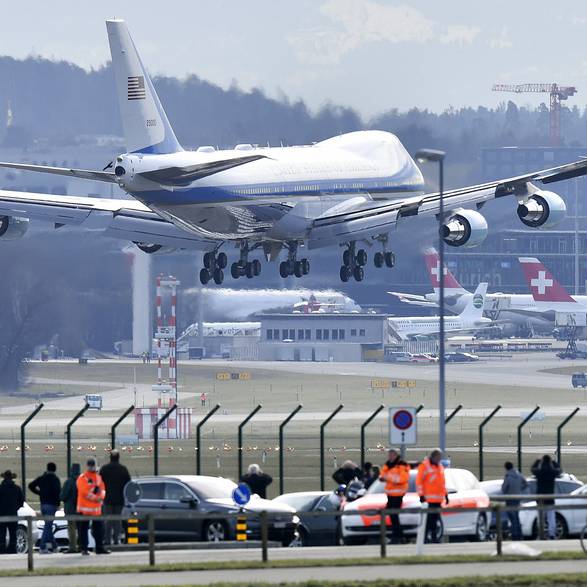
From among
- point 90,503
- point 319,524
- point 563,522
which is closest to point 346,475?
point 319,524

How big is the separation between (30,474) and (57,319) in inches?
2708

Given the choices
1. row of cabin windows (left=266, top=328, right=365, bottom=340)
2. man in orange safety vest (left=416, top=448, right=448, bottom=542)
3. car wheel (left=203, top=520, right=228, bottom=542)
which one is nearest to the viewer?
man in orange safety vest (left=416, top=448, right=448, bottom=542)

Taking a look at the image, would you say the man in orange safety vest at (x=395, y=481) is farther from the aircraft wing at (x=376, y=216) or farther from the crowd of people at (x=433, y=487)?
the aircraft wing at (x=376, y=216)

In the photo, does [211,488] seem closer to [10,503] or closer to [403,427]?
[403,427]

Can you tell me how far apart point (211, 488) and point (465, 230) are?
1549 inches

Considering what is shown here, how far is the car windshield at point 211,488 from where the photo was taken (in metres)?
45.1

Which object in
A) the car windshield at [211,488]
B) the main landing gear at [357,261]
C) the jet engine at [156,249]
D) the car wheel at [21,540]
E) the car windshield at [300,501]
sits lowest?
the car wheel at [21,540]

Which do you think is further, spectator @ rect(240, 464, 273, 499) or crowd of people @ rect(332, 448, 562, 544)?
spectator @ rect(240, 464, 273, 499)

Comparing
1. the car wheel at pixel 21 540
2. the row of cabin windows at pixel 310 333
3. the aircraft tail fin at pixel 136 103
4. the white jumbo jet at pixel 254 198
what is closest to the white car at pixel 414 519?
the car wheel at pixel 21 540

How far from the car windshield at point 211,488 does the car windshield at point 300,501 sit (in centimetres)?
171

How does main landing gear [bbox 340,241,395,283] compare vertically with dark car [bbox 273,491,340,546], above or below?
above

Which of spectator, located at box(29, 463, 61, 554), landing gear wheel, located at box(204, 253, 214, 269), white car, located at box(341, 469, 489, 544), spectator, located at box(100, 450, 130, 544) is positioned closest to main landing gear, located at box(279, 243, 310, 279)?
landing gear wheel, located at box(204, 253, 214, 269)

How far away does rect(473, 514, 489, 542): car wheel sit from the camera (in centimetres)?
4228

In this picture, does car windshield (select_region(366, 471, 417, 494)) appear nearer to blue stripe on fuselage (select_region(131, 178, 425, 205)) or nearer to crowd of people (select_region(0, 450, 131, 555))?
crowd of people (select_region(0, 450, 131, 555))
